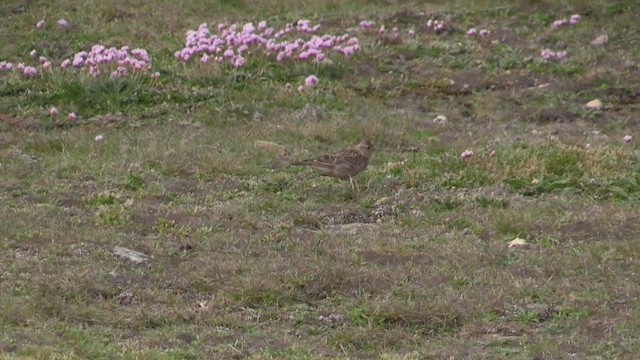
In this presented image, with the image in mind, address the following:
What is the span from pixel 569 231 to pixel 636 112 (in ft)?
18.3

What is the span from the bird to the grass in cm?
15

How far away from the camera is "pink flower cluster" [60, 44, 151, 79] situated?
51.6ft

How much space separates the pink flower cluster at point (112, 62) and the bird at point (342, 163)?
3983 millimetres

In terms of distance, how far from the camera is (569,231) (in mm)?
10758

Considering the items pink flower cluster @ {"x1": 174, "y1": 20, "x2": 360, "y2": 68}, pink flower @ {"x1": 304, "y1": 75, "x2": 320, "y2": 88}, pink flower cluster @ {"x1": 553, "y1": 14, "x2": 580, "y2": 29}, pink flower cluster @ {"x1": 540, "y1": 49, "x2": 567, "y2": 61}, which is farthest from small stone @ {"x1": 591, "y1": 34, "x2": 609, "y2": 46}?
pink flower @ {"x1": 304, "y1": 75, "x2": 320, "y2": 88}

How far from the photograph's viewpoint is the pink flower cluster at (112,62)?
15.7m

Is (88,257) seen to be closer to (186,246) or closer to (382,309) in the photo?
(186,246)

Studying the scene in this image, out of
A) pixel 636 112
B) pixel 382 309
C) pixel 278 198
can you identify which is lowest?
pixel 636 112

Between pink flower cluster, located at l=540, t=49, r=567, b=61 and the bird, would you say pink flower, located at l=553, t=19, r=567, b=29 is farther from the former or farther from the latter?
the bird

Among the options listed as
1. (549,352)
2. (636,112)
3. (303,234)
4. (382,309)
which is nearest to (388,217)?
(303,234)

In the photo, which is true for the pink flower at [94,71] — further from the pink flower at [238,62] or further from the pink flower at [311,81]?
the pink flower at [311,81]

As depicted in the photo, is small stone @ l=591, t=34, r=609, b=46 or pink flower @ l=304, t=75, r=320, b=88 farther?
small stone @ l=591, t=34, r=609, b=46

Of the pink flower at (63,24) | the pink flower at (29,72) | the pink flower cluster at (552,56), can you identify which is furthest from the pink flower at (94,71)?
the pink flower cluster at (552,56)

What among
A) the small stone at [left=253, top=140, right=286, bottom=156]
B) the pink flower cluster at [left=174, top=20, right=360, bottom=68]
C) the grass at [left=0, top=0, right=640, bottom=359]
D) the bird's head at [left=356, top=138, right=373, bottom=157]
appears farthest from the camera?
the pink flower cluster at [left=174, top=20, right=360, bottom=68]
